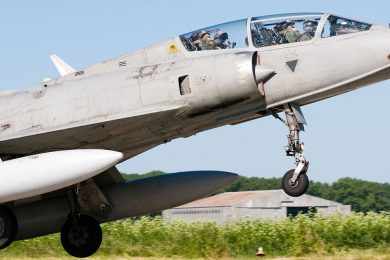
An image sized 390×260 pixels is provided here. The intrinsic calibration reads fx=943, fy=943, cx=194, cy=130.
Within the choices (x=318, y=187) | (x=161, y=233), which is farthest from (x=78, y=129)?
(x=318, y=187)

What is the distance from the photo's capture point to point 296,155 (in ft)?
44.3

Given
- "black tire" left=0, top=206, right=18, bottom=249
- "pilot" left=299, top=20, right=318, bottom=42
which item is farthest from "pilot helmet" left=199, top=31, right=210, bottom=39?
"black tire" left=0, top=206, right=18, bottom=249

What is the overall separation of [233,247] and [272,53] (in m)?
10.3

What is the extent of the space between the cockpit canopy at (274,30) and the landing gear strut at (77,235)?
12.1 ft

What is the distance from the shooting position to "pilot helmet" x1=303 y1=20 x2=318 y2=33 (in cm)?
1355

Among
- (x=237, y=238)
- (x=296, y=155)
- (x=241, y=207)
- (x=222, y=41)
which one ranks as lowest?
(x=241, y=207)

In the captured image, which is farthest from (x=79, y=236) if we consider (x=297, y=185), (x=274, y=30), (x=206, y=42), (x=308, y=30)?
(x=308, y=30)

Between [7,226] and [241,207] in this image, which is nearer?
[7,226]

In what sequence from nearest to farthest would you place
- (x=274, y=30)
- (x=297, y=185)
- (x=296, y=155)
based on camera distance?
(x=297, y=185)
(x=296, y=155)
(x=274, y=30)

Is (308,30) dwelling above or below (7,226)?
above

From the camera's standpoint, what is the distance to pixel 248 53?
43.2ft

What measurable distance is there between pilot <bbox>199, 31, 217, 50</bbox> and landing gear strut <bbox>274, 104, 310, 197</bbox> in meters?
1.41

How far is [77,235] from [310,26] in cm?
529

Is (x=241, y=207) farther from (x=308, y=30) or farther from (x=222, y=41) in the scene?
(x=308, y=30)
